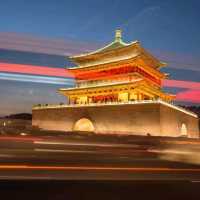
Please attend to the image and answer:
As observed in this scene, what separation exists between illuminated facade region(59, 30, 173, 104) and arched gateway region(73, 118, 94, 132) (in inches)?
126

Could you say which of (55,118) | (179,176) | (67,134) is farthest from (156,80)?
(179,176)

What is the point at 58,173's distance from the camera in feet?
26.6

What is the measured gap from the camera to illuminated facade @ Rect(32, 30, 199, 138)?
35.9 m

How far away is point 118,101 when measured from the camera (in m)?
39.5

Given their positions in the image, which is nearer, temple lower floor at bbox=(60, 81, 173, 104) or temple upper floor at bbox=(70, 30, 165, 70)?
temple lower floor at bbox=(60, 81, 173, 104)

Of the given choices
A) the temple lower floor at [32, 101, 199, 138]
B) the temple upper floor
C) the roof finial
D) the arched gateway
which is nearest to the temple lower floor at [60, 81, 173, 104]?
the temple lower floor at [32, 101, 199, 138]

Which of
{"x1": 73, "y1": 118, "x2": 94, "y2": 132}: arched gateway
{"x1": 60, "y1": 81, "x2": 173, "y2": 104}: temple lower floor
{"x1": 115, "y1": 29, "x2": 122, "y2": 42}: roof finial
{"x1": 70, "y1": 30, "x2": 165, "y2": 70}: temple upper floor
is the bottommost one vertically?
{"x1": 73, "y1": 118, "x2": 94, "y2": 132}: arched gateway

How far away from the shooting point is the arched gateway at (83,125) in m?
40.7

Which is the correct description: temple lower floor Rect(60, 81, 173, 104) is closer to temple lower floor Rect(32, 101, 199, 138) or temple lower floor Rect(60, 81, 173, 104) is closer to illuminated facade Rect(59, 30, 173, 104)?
illuminated facade Rect(59, 30, 173, 104)

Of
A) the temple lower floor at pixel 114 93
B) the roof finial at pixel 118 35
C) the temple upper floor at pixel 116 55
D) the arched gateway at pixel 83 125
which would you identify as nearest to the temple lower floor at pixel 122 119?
the arched gateway at pixel 83 125

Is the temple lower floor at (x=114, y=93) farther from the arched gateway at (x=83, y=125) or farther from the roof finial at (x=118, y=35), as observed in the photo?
the roof finial at (x=118, y=35)

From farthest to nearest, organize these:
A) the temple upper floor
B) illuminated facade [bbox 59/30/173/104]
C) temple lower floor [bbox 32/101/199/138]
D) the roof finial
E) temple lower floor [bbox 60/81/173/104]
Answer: the roof finial → the temple upper floor → illuminated facade [bbox 59/30/173/104] → temple lower floor [bbox 60/81/173/104] → temple lower floor [bbox 32/101/199/138]
